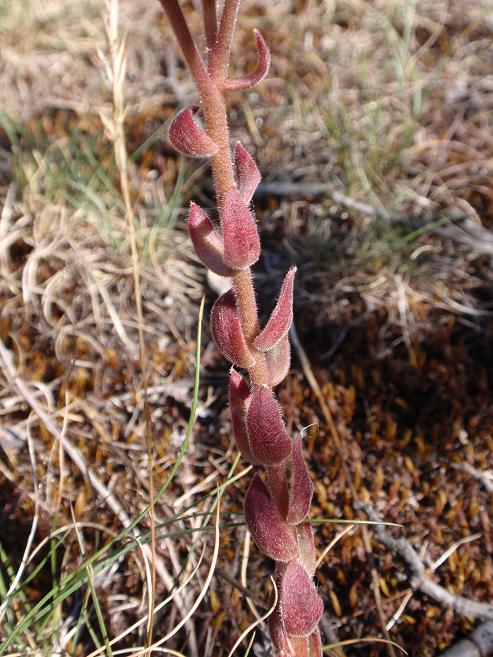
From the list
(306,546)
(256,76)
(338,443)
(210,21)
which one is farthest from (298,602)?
(210,21)

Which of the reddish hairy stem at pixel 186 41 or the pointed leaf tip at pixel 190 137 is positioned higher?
the reddish hairy stem at pixel 186 41

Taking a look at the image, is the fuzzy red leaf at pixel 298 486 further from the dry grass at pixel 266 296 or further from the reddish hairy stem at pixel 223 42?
the reddish hairy stem at pixel 223 42

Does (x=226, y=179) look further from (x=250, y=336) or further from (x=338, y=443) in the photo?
(x=338, y=443)

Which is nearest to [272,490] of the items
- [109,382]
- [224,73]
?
[224,73]

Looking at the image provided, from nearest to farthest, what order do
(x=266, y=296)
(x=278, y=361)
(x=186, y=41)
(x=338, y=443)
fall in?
(x=186, y=41) < (x=278, y=361) < (x=338, y=443) < (x=266, y=296)

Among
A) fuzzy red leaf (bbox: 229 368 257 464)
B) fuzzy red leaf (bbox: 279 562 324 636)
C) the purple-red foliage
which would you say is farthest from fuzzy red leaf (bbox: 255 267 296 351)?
fuzzy red leaf (bbox: 279 562 324 636)

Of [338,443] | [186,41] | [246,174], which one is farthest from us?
[338,443]

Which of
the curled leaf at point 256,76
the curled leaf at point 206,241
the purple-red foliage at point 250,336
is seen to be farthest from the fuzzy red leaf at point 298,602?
the curled leaf at point 256,76
